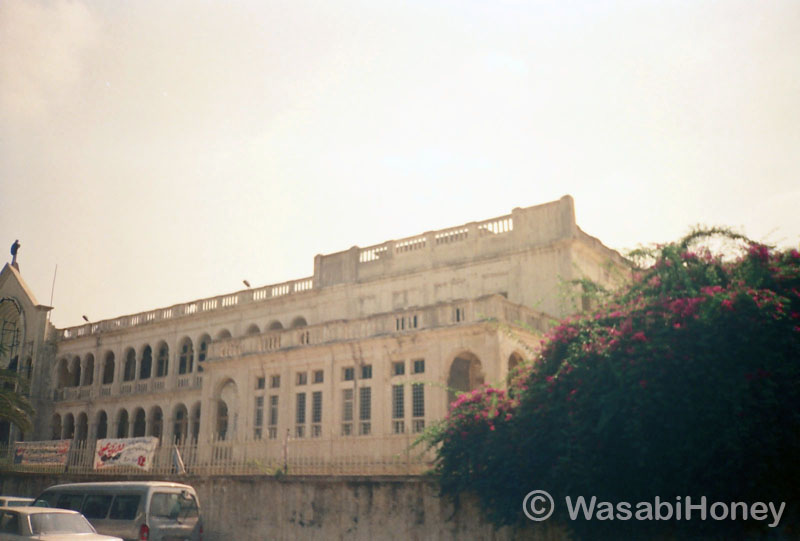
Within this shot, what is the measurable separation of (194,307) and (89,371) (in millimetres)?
9954

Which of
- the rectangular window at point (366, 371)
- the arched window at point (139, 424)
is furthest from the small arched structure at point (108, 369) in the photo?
the rectangular window at point (366, 371)

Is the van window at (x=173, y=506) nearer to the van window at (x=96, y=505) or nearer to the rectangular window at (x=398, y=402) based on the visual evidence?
the van window at (x=96, y=505)

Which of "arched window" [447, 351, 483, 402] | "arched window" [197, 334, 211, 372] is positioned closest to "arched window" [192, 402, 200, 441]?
"arched window" [197, 334, 211, 372]

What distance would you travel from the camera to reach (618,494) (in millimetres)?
12391

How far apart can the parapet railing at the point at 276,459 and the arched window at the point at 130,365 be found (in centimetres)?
1536

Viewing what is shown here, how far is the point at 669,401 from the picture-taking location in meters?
11.8

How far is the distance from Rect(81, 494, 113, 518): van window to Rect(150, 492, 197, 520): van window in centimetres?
118

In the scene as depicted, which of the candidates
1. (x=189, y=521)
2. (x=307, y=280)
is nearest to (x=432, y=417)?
(x=189, y=521)

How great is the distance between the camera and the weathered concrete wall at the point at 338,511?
1507cm

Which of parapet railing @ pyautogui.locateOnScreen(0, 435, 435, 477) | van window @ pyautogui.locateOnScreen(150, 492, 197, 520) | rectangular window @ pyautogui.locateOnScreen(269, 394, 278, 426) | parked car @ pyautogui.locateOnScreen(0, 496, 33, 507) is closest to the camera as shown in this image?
van window @ pyautogui.locateOnScreen(150, 492, 197, 520)

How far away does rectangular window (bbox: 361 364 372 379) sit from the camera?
76.8ft

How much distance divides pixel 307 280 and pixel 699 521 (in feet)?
78.7

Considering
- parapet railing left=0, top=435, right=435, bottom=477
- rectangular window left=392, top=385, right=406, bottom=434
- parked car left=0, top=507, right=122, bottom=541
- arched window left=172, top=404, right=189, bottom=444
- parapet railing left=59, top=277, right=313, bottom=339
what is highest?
parapet railing left=59, top=277, right=313, bottom=339

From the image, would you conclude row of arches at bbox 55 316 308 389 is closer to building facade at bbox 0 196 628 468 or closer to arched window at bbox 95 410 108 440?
building facade at bbox 0 196 628 468
